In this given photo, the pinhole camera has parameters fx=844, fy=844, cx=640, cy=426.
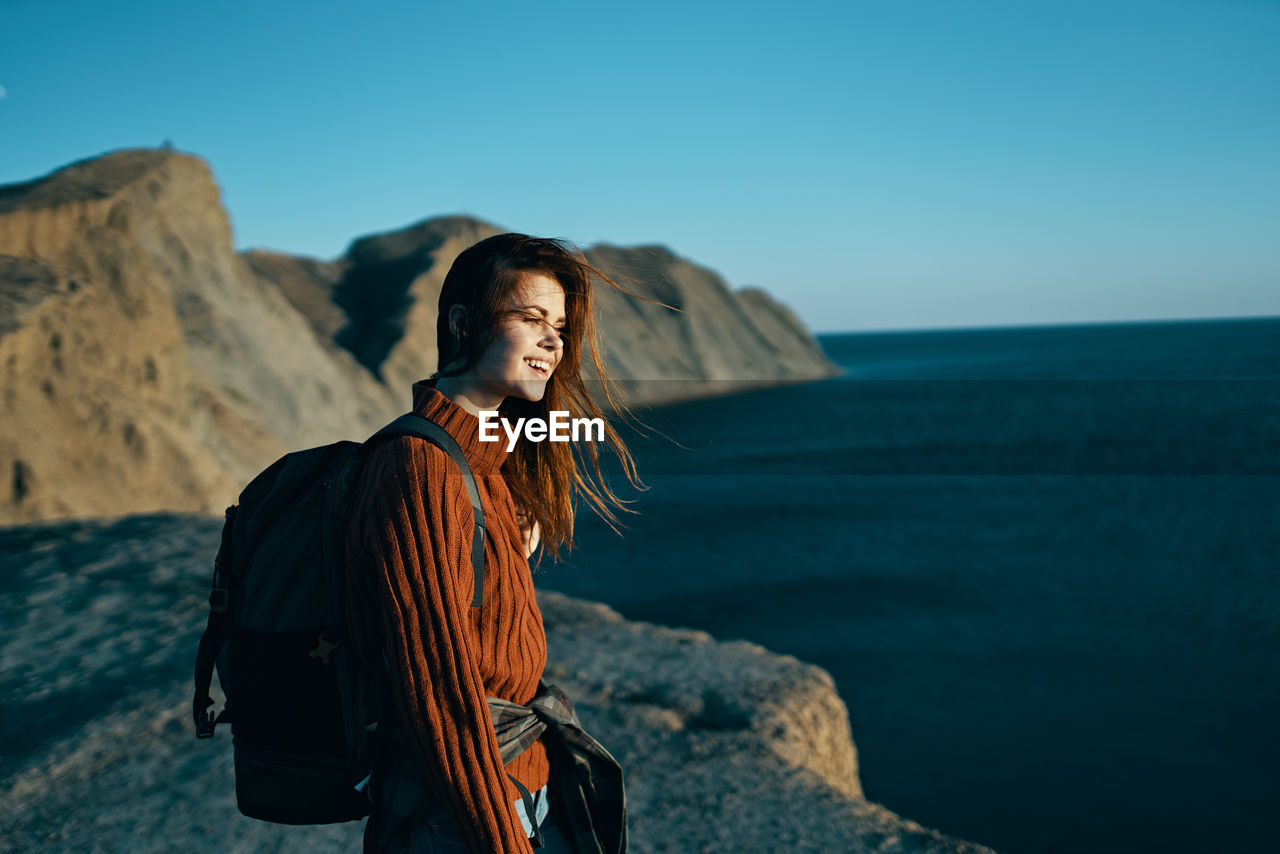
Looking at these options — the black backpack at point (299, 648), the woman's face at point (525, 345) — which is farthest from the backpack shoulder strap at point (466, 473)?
the woman's face at point (525, 345)

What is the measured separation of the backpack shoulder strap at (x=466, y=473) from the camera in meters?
1.33

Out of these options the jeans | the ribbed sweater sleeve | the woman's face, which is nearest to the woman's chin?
the woman's face

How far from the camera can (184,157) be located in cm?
2119

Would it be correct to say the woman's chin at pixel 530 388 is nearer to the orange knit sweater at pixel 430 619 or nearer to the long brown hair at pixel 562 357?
the long brown hair at pixel 562 357

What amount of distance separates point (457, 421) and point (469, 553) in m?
0.25

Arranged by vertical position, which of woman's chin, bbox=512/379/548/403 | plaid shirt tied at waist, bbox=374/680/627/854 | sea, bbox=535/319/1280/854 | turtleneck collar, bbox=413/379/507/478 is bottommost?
sea, bbox=535/319/1280/854

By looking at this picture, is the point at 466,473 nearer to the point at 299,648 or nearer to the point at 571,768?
the point at 299,648

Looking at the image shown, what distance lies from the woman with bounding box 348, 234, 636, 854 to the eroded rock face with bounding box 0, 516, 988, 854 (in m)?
1.74

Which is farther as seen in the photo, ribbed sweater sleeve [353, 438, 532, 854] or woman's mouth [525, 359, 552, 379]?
woman's mouth [525, 359, 552, 379]

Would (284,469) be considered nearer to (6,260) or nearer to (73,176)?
(6,260)

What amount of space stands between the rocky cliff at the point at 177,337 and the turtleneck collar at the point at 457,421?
0.58m

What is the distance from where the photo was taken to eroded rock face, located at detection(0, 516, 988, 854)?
289 cm

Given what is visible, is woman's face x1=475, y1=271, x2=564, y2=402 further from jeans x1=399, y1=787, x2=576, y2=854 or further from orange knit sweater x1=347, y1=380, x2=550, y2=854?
jeans x1=399, y1=787, x2=576, y2=854

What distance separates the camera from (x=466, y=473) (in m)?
1.35
